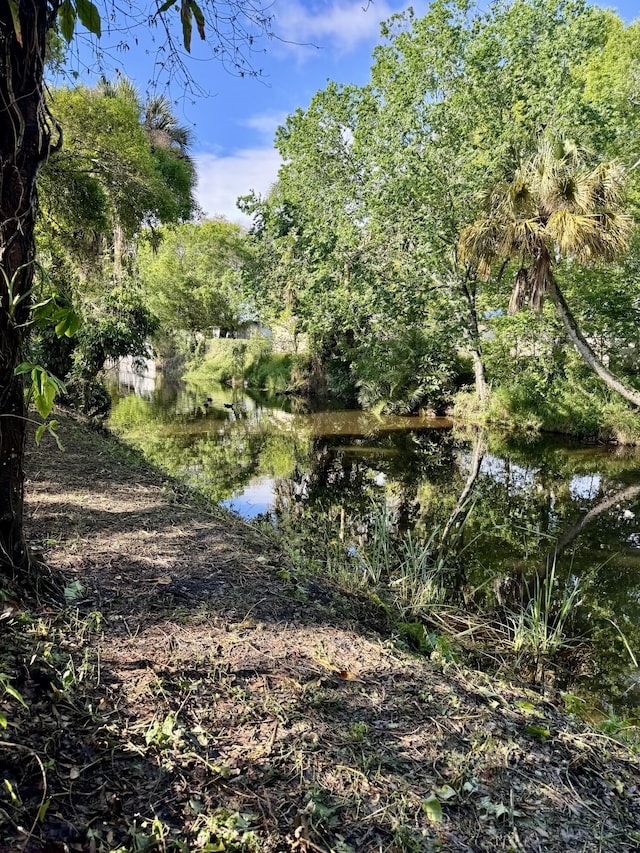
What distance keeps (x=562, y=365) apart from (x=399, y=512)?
10.2 metres

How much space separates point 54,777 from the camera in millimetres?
1553

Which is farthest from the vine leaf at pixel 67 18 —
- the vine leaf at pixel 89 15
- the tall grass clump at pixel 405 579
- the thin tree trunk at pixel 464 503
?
the thin tree trunk at pixel 464 503

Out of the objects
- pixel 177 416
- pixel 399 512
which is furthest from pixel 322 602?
pixel 177 416

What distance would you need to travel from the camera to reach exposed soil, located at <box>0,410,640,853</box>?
1587 millimetres

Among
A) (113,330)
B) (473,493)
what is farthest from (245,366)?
(473,493)

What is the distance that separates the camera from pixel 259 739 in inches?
79.9

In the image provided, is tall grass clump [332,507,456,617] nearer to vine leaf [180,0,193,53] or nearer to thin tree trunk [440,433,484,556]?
thin tree trunk [440,433,484,556]

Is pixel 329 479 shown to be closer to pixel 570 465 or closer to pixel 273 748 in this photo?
pixel 570 465

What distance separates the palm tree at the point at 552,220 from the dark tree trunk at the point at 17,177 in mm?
9186

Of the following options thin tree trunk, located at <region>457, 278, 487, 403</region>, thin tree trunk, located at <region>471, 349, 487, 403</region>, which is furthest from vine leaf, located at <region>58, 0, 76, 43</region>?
thin tree trunk, located at <region>471, 349, 487, 403</region>

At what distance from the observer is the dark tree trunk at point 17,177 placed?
6.83 ft

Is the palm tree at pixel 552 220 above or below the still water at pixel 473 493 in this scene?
above

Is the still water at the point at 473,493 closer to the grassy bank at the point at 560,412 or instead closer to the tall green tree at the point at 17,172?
the grassy bank at the point at 560,412

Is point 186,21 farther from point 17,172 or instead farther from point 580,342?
point 580,342
